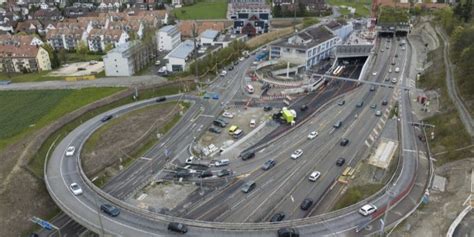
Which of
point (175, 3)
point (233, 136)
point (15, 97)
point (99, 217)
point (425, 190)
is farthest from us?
point (175, 3)

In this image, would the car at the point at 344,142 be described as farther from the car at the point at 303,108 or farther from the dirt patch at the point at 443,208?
the dirt patch at the point at 443,208

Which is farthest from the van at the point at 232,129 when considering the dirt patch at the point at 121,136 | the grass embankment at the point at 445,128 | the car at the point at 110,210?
the grass embankment at the point at 445,128

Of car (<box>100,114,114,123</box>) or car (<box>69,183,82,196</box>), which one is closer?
car (<box>69,183,82,196</box>)

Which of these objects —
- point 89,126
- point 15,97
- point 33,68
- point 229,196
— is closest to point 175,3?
point 33,68

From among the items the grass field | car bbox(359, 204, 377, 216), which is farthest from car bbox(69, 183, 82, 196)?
car bbox(359, 204, 377, 216)

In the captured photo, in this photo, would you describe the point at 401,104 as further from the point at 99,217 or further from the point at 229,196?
the point at 99,217

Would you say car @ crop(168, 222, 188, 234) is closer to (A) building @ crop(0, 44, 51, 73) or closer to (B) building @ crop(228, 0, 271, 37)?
(A) building @ crop(0, 44, 51, 73)
